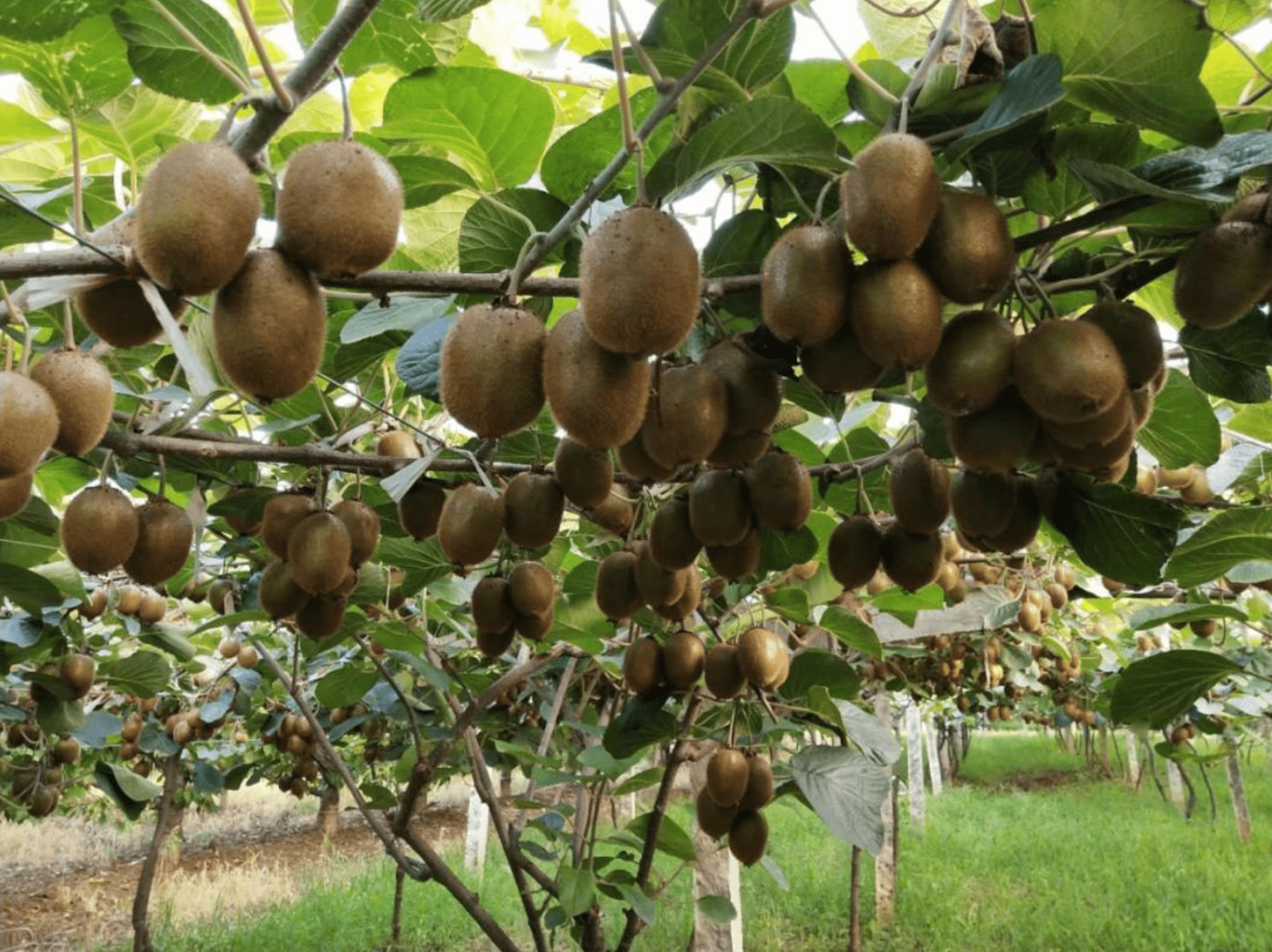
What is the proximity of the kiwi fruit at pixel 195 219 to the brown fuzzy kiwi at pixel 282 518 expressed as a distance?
28.6 inches

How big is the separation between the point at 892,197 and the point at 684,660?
121 centimetres

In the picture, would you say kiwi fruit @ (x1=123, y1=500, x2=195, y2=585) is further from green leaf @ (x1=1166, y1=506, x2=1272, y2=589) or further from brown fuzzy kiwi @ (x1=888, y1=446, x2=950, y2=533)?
green leaf @ (x1=1166, y1=506, x2=1272, y2=589)

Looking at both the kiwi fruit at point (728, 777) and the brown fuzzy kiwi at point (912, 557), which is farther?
the kiwi fruit at point (728, 777)

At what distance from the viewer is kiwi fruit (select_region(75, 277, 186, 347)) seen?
81 centimetres

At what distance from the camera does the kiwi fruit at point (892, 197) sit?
71 cm

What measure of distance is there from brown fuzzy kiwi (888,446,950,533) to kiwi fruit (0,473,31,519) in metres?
0.94

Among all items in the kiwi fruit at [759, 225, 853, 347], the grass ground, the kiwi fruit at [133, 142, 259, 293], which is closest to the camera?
the kiwi fruit at [133, 142, 259, 293]

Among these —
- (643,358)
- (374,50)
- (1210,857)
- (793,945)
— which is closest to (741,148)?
(643,358)

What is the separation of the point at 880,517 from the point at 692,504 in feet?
3.18

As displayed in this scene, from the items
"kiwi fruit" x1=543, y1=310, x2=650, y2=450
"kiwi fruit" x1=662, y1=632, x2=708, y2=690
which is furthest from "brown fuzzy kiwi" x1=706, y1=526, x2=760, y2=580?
"kiwi fruit" x1=662, y1=632, x2=708, y2=690

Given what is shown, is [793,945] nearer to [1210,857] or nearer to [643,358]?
[1210,857]

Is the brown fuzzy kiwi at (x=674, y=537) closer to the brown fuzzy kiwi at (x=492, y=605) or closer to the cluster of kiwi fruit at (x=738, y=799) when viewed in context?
the brown fuzzy kiwi at (x=492, y=605)

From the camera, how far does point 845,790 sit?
65.6 inches

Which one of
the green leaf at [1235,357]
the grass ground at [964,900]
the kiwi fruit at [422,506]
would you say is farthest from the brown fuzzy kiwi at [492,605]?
the grass ground at [964,900]
